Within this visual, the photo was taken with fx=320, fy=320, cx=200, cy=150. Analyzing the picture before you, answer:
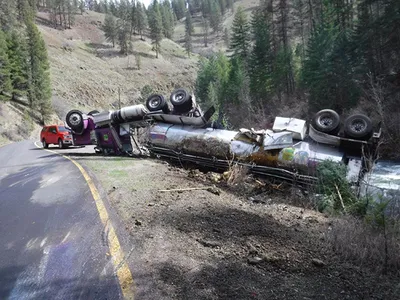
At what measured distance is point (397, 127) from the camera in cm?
1908

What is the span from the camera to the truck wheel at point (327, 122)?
10188 mm

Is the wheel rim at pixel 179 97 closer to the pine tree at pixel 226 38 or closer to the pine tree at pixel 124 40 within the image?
the pine tree at pixel 124 40

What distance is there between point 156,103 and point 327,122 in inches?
262

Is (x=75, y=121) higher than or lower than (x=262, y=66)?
lower

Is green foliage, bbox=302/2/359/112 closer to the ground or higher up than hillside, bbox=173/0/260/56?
closer to the ground

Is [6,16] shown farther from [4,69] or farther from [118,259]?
[118,259]

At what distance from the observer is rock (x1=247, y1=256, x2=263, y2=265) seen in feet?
11.8

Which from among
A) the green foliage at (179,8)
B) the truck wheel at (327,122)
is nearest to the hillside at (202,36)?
the green foliage at (179,8)

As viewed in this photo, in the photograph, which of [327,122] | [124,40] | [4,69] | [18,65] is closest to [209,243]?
[327,122]

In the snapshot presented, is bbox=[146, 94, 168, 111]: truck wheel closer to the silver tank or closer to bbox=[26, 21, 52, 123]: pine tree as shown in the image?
the silver tank

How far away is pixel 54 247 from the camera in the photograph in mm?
3918

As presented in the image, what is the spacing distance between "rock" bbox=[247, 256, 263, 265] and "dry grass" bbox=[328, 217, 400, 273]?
1.13m

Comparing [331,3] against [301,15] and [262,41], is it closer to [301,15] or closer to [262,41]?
[301,15]

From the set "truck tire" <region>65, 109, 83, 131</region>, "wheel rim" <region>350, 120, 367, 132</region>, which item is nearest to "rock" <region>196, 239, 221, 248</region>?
"wheel rim" <region>350, 120, 367, 132</region>
